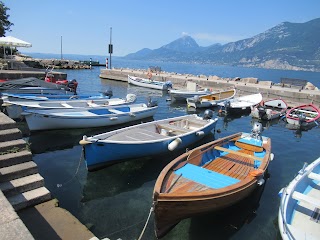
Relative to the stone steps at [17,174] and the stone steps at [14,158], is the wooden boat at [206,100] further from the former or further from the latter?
the stone steps at [14,158]

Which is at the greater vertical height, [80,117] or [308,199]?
[80,117]

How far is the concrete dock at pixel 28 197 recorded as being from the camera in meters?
4.57

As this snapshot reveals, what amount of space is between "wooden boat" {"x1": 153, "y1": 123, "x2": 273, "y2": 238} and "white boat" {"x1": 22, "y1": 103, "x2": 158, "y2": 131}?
6.28 meters

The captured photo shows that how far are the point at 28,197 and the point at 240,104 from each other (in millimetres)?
18203

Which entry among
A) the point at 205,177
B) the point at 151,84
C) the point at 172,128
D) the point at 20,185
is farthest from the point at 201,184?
the point at 151,84

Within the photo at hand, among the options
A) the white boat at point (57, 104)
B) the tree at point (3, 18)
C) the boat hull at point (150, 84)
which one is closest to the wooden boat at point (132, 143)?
the white boat at point (57, 104)

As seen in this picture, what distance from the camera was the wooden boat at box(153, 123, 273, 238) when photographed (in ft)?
16.6

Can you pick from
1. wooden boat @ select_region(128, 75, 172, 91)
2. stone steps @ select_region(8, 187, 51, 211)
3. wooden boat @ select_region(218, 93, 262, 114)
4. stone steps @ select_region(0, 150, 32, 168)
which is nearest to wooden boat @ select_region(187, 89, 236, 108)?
wooden boat @ select_region(218, 93, 262, 114)

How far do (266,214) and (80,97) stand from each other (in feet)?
42.6

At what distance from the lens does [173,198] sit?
4.94 metres

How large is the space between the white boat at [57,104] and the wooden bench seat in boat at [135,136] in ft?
17.0

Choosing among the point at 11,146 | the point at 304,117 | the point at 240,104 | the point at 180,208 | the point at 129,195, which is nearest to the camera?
the point at 180,208

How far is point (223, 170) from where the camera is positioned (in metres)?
7.45

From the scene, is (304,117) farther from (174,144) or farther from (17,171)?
(17,171)
